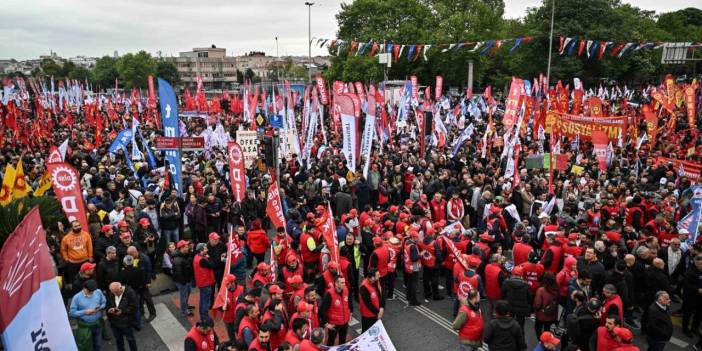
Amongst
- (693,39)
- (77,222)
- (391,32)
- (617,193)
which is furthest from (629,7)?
(77,222)

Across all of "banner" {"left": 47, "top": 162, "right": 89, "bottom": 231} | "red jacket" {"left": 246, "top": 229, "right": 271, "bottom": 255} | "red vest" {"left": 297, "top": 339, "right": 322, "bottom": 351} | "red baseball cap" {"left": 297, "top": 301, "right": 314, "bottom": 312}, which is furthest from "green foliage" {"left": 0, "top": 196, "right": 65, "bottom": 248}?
"red vest" {"left": 297, "top": 339, "right": 322, "bottom": 351}

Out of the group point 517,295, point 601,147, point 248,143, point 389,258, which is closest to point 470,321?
point 517,295

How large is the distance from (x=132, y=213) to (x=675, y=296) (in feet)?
36.3

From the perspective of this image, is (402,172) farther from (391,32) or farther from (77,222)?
(391,32)

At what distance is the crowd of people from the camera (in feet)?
21.5

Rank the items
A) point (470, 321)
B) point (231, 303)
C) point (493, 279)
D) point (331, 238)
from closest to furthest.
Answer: point (470, 321)
point (231, 303)
point (493, 279)
point (331, 238)

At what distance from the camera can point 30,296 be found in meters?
3.36

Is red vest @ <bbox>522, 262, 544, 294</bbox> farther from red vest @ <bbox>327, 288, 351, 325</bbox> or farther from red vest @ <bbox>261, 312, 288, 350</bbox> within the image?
red vest @ <bbox>261, 312, 288, 350</bbox>

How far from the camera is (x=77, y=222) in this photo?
8484 mm

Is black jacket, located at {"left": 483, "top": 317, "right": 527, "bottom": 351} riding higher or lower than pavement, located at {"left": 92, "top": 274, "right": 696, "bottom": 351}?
higher

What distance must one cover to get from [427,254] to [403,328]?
1.41 m

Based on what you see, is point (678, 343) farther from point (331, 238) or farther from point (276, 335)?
point (276, 335)

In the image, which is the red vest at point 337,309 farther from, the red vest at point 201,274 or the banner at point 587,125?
the banner at point 587,125

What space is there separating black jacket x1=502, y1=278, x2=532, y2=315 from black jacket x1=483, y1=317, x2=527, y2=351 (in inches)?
41.8
